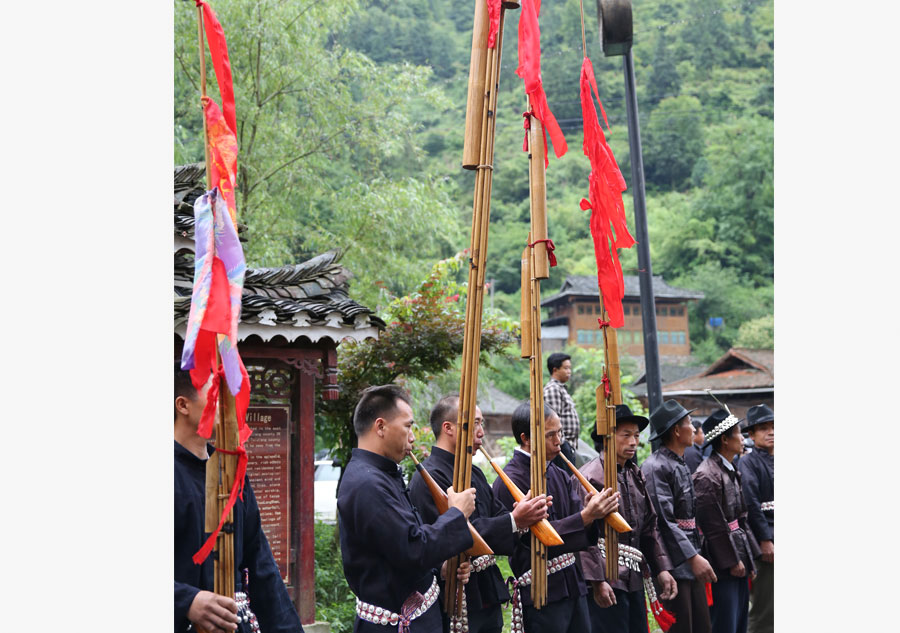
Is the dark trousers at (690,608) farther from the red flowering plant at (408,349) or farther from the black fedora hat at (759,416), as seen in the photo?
the red flowering plant at (408,349)

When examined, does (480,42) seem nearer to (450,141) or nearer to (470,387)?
(470,387)

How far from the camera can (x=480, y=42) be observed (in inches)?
150

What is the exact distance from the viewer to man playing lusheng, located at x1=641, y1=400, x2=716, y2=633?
5504 millimetres

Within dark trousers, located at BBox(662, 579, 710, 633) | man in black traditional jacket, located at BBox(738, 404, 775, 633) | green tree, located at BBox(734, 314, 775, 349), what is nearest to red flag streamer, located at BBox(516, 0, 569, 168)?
dark trousers, located at BBox(662, 579, 710, 633)

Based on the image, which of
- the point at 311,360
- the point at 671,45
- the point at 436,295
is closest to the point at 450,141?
the point at 671,45

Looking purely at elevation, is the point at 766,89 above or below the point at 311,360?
above

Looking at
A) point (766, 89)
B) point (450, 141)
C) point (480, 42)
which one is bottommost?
point (480, 42)

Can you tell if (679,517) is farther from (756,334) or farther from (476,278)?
(756,334)

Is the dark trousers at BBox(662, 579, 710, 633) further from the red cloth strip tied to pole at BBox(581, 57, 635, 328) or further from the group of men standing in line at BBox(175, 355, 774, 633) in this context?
the red cloth strip tied to pole at BBox(581, 57, 635, 328)

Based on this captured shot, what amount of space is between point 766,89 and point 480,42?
52.1 m

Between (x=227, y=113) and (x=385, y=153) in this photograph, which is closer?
(x=227, y=113)

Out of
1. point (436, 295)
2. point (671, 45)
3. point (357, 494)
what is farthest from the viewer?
point (671, 45)

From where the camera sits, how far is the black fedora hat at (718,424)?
6.25m

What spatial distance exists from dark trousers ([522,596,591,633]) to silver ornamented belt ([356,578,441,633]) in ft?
3.31
